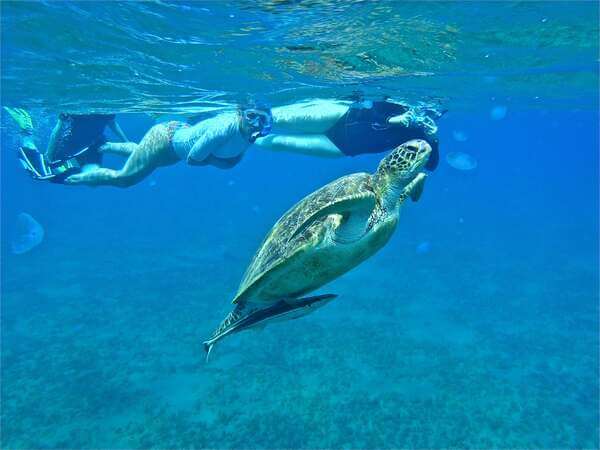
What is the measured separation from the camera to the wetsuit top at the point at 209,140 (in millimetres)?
8656

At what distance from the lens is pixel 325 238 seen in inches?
155

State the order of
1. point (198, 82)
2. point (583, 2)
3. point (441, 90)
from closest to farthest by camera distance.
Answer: point (583, 2) < point (198, 82) < point (441, 90)

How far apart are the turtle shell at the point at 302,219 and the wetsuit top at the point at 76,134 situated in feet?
25.8

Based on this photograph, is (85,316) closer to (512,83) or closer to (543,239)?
(512,83)

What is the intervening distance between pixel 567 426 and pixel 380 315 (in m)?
6.32

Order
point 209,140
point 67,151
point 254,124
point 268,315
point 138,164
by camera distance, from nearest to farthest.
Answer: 1. point 268,315
2. point 209,140
3. point 138,164
4. point 254,124
5. point 67,151

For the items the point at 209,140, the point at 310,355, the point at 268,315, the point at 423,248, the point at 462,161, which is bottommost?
the point at 423,248

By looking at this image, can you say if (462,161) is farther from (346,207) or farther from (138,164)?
(346,207)

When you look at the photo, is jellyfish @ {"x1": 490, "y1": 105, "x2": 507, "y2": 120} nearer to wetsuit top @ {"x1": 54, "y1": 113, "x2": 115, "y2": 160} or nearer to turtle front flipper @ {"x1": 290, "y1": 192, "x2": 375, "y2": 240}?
wetsuit top @ {"x1": 54, "y1": 113, "x2": 115, "y2": 160}

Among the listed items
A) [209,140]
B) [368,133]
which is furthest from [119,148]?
[368,133]

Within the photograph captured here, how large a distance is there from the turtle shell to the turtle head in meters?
0.18

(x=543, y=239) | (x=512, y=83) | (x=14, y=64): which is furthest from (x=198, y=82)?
(x=543, y=239)

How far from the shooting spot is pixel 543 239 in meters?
30.8

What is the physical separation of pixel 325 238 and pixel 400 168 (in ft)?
3.86
